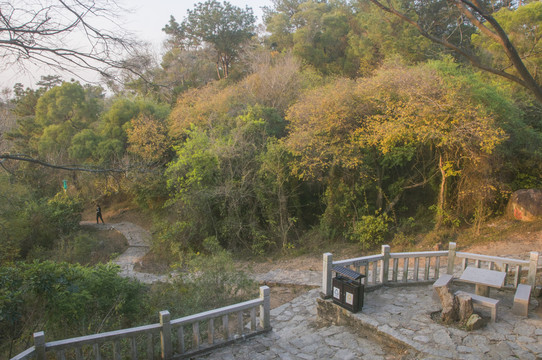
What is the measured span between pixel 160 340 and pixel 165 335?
19.4 inches

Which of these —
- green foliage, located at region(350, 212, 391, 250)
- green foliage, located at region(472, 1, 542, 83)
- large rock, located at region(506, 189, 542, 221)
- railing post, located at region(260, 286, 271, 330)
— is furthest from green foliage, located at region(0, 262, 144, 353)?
green foliage, located at region(472, 1, 542, 83)

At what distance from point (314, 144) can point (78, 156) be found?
15.1m

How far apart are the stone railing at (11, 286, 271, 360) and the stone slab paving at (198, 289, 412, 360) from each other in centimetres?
21

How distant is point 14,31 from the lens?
474 centimetres

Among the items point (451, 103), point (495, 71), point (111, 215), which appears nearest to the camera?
point (495, 71)

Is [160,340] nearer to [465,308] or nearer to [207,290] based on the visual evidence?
[207,290]

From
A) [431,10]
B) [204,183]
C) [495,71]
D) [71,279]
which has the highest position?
[431,10]

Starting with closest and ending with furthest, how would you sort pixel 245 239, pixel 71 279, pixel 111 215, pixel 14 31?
pixel 14 31, pixel 71 279, pixel 245 239, pixel 111 215

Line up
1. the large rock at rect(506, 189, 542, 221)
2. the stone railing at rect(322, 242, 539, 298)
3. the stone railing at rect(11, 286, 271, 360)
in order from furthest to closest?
the large rock at rect(506, 189, 542, 221) → the stone railing at rect(322, 242, 539, 298) → the stone railing at rect(11, 286, 271, 360)

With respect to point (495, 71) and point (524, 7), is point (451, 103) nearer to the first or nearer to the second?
point (495, 71)

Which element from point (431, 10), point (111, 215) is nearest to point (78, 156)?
point (111, 215)

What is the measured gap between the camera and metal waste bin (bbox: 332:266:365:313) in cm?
597

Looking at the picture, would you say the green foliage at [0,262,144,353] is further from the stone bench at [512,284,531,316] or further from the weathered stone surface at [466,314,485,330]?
the stone bench at [512,284,531,316]

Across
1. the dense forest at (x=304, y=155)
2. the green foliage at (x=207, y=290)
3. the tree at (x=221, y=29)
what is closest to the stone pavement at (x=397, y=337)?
the green foliage at (x=207, y=290)
